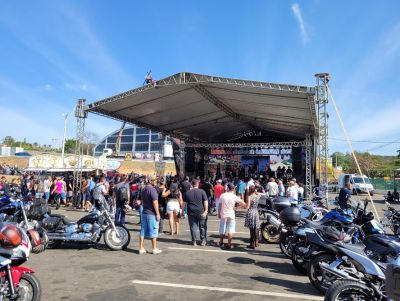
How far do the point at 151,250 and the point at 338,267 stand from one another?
4.39 m

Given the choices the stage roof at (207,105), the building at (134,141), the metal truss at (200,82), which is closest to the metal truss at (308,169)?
the stage roof at (207,105)

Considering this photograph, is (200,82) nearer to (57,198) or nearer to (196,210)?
(196,210)

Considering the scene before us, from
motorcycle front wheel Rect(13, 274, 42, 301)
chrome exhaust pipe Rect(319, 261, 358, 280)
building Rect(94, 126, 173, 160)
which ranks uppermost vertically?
building Rect(94, 126, 173, 160)

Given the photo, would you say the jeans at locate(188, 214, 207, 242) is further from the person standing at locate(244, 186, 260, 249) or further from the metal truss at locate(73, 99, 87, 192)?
the metal truss at locate(73, 99, 87, 192)

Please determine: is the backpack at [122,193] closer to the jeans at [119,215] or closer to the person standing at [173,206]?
the jeans at [119,215]

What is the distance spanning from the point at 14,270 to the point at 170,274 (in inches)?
107

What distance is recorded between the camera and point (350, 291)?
4.09m

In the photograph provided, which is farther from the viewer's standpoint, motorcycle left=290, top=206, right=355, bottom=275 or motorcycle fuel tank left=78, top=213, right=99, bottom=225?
motorcycle fuel tank left=78, top=213, right=99, bottom=225

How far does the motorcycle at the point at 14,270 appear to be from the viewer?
13.0ft

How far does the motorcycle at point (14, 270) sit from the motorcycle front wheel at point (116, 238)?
369cm

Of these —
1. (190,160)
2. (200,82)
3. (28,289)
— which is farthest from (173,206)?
(190,160)

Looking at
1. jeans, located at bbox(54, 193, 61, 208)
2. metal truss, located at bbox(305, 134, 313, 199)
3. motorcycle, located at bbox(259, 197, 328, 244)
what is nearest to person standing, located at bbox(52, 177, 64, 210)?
jeans, located at bbox(54, 193, 61, 208)

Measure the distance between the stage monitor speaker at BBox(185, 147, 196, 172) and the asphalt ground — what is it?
20.9 meters

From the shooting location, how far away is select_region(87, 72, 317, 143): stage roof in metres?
14.8
